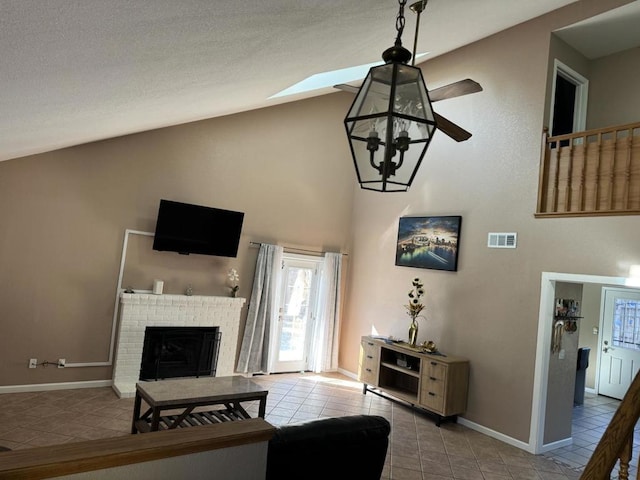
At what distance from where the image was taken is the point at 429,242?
19.5ft

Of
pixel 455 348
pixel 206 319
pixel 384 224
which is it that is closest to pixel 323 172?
pixel 384 224

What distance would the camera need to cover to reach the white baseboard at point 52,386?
475 centimetres

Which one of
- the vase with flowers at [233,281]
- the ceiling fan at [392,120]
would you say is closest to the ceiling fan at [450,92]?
the ceiling fan at [392,120]

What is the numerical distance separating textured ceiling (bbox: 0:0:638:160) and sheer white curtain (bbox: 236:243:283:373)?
Answer: 291cm

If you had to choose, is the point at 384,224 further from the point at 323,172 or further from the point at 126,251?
the point at 126,251

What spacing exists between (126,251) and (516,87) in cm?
533

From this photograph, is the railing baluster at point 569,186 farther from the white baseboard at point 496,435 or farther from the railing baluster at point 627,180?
the white baseboard at point 496,435

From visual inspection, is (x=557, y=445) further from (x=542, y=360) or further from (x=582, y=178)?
(x=582, y=178)

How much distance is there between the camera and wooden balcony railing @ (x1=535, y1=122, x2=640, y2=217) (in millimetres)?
3955

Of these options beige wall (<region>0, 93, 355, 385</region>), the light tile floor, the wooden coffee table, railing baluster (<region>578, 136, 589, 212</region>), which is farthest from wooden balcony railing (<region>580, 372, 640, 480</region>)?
beige wall (<region>0, 93, 355, 385</region>)

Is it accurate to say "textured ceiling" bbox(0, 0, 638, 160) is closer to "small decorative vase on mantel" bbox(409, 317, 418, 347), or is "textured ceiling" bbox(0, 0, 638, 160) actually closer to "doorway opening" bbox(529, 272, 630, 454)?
"doorway opening" bbox(529, 272, 630, 454)

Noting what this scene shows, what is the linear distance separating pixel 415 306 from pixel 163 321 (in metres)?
3.40

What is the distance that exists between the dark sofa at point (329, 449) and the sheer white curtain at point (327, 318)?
458cm

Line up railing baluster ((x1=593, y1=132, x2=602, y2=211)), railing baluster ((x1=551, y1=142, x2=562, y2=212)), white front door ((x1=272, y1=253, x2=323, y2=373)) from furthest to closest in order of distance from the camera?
white front door ((x1=272, y1=253, x2=323, y2=373)) < railing baluster ((x1=551, y1=142, x2=562, y2=212)) < railing baluster ((x1=593, y1=132, x2=602, y2=211))
